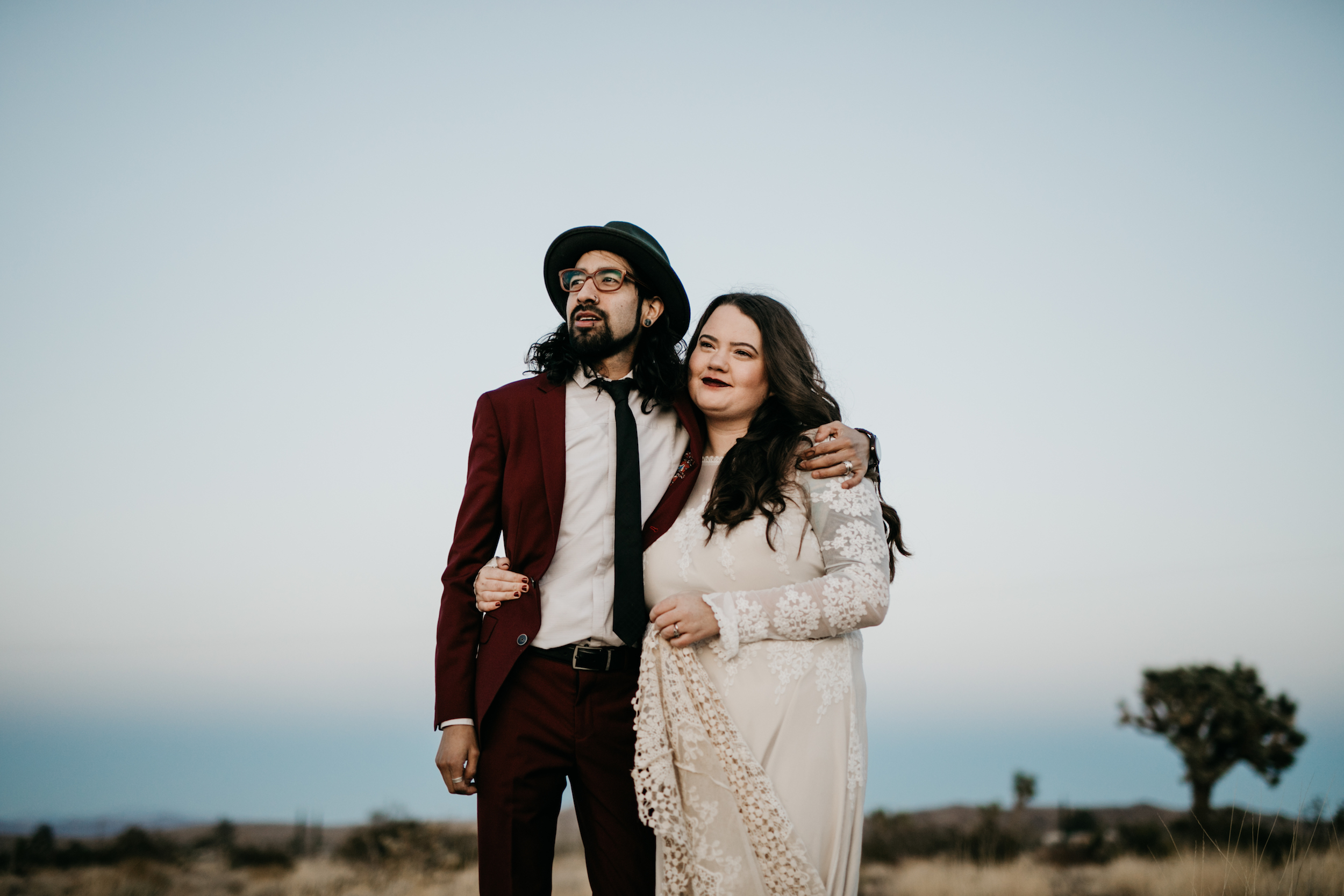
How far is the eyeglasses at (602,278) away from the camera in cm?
310

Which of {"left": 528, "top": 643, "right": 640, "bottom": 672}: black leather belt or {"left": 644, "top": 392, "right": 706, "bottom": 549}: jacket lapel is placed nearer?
{"left": 528, "top": 643, "right": 640, "bottom": 672}: black leather belt

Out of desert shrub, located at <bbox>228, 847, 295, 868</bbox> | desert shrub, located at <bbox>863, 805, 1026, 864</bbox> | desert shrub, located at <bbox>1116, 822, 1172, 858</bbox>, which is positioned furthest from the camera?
desert shrub, located at <bbox>863, 805, 1026, 864</bbox>

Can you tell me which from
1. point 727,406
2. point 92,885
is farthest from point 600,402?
point 92,885

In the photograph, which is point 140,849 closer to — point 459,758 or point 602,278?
point 459,758

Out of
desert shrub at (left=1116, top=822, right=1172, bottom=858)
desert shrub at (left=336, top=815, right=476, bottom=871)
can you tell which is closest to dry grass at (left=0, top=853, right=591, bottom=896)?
desert shrub at (left=336, top=815, right=476, bottom=871)

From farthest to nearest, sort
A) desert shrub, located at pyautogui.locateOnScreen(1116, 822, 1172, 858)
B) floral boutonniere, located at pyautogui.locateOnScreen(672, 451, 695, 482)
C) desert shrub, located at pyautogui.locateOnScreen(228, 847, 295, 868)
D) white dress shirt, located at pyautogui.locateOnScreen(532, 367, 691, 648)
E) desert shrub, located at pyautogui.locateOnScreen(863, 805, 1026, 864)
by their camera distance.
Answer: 1. desert shrub, located at pyautogui.locateOnScreen(863, 805, 1026, 864)
2. desert shrub, located at pyautogui.locateOnScreen(1116, 822, 1172, 858)
3. desert shrub, located at pyautogui.locateOnScreen(228, 847, 295, 868)
4. floral boutonniere, located at pyautogui.locateOnScreen(672, 451, 695, 482)
5. white dress shirt, located at pyautogui.locateOnScreen(532, 367, 691, 648)

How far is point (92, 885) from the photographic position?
28.7 ft

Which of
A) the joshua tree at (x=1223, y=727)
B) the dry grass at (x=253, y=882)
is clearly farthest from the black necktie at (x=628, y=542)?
the joshua tree at (x=1223, y=727)

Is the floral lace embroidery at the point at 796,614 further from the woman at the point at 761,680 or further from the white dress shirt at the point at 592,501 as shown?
the white dress shirt at the point at 592,501

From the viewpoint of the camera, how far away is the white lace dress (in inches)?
97.3

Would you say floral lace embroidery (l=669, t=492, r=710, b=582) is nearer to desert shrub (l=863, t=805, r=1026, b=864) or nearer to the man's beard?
the man's beard

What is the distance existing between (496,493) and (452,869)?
812 cm

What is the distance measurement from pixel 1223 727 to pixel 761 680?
15537 mm

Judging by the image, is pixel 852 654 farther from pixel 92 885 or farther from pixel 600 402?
pixel 92 885
